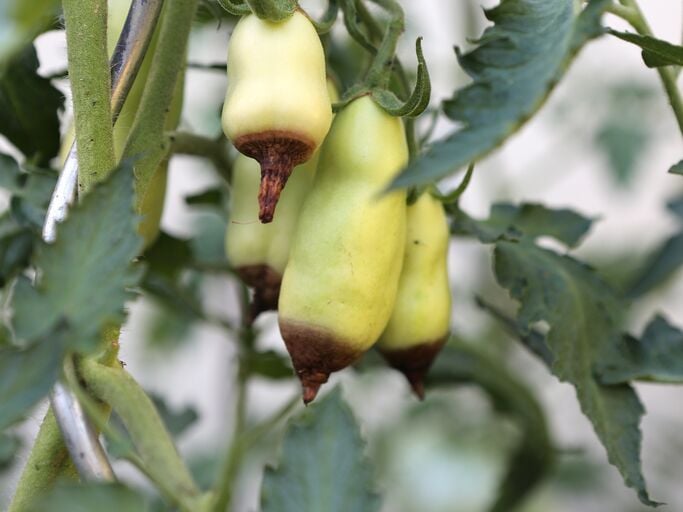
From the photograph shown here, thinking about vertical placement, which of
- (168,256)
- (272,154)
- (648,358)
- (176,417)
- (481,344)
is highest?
(272,154)

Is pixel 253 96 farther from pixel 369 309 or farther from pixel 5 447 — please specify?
pixel 5 447

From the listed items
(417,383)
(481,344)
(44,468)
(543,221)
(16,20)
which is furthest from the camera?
(481,344)

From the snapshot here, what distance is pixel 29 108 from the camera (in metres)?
0.55

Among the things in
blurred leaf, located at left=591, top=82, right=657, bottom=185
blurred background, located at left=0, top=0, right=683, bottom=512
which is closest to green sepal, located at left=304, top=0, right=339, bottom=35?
blurred background, located at left=0, top=0, right=683, bottom=512

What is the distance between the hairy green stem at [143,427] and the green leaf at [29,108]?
0.22 meters

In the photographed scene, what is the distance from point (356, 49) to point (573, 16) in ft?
1.35

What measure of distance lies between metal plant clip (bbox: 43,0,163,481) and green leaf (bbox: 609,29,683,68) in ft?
0.61

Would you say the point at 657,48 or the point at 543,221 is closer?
the point at 657,48

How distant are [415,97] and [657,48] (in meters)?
0.10

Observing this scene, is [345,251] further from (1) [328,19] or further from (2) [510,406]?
(2) [510,406]

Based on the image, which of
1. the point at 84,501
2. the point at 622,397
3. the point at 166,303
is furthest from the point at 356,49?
the point at 84,501

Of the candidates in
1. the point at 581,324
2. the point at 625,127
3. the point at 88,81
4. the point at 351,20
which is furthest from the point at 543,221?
the point at 625,127

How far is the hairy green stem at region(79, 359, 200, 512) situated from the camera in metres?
0.34

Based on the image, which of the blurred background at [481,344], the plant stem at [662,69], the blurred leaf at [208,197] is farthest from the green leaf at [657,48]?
the blurred background at [481,344]
